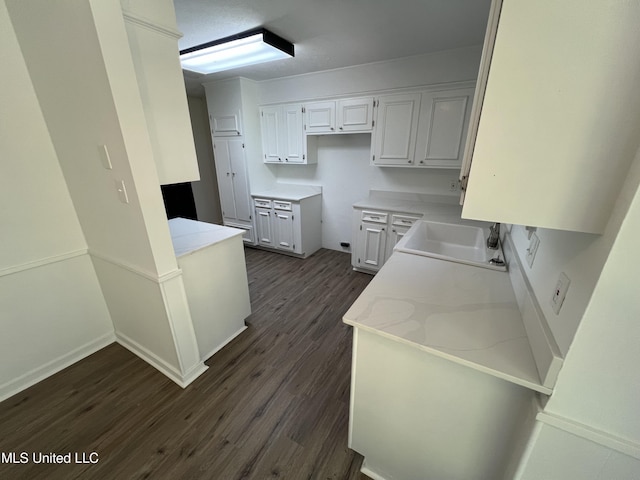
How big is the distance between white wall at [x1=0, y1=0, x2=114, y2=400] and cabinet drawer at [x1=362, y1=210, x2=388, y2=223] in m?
2.65

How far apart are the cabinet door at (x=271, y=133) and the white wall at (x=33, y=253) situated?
241 cm

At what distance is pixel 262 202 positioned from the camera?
3678 mm

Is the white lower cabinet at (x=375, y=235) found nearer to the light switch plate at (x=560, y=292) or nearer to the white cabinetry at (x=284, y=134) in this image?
the white cabinetry at (x=284, y=134)

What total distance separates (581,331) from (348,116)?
2990 mm

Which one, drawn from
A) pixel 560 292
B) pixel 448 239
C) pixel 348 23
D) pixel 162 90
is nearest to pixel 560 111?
pixel 560 292

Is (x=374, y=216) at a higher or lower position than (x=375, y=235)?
higher

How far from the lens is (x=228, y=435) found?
1424mm

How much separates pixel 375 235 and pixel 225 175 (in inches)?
99.6

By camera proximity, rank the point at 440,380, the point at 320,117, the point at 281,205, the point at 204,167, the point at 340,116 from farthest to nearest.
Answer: the point at 204,167, the point at 281,205, the point at 320,117, the point at 340,116, the point at 440,380

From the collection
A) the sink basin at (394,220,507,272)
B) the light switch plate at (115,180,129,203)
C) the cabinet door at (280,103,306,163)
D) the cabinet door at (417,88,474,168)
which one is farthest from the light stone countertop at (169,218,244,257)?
the cabinet door at (417,88,474,168)

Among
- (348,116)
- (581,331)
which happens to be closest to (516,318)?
(581,331)

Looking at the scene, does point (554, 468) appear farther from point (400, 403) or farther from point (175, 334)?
point (175, 334)

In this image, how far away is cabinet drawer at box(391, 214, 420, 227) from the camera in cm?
273

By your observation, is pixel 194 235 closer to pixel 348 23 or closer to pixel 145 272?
pixel 145 272
